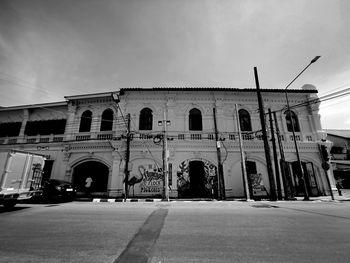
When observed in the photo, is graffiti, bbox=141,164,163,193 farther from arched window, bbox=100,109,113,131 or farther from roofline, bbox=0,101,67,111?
roofline, bbox=0,101,67,111

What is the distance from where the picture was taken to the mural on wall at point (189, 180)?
43.9 ft

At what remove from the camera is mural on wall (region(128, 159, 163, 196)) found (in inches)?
533

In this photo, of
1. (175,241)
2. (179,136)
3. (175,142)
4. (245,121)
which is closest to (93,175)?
(175,142)

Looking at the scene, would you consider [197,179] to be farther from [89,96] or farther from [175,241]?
[89,96]

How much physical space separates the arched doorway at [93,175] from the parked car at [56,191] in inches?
131

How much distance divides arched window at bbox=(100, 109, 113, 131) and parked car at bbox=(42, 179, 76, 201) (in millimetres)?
5827

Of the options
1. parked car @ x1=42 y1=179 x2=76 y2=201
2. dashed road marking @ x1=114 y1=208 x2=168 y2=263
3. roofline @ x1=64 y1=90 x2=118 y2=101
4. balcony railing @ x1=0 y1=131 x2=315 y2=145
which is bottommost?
dashed road marking @ x1=114 y1=208 x2=168 y2=263

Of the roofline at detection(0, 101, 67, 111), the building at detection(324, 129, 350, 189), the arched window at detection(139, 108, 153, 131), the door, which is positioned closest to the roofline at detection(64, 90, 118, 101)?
the roofline at detection(0, 101, 67, 111)

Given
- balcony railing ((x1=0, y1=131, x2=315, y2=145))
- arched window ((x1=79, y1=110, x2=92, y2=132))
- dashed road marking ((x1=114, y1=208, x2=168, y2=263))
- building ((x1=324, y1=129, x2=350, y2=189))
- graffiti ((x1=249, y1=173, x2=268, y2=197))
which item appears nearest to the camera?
dashed road marking ((x1=114, y1=208, x2=168, y2=263))

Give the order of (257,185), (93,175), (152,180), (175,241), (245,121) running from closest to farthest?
(175,241) < (257,185) < (152,180) < (93,175) < (245,121)

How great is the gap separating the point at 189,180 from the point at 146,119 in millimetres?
6489

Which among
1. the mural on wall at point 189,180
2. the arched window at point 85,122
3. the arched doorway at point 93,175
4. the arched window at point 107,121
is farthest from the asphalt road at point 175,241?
the arched window at point 85,122

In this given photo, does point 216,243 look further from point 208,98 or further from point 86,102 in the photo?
point 86,102

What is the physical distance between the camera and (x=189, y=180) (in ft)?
45.3
